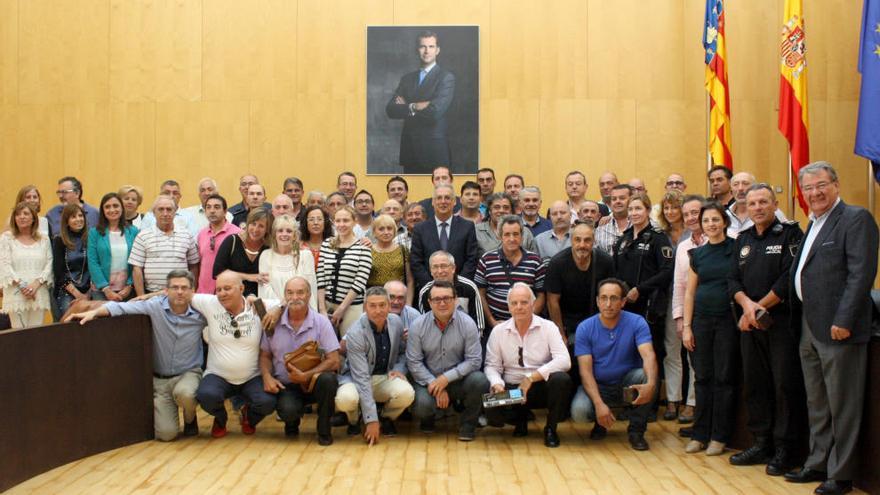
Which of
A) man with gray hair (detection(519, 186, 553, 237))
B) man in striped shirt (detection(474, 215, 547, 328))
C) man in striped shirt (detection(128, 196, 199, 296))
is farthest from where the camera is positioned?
man with gray hair (detection(519, 186, 553, 237))

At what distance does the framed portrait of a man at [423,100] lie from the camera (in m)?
9.95

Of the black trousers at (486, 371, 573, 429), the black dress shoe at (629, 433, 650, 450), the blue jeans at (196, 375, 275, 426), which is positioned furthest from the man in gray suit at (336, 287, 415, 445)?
the black dress shoe at (629, 433, 650, 450)

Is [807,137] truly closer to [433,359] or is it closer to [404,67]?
[404,67]

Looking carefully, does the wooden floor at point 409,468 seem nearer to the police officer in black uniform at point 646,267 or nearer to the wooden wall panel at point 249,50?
the police officer in black uniform at point 646,267

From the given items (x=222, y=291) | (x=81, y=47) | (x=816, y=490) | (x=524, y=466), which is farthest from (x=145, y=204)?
(x=816, y=490)

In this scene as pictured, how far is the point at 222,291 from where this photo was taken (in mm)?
5980

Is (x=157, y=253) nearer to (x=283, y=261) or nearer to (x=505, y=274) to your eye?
(x=283, y=261)

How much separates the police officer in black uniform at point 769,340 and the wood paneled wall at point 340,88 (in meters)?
4.91

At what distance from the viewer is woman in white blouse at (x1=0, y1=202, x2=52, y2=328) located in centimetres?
710

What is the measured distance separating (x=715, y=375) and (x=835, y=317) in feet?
3.80

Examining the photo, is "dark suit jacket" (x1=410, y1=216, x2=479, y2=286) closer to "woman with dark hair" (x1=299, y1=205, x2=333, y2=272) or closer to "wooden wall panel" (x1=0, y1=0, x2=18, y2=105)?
"woman with dark hair" (x1=299, y1=205, x2=333, y2=272)

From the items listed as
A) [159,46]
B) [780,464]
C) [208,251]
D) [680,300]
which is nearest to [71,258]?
[208,251]

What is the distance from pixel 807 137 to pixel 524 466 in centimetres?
552

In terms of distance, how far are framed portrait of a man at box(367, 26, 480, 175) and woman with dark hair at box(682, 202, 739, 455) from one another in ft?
15.2
